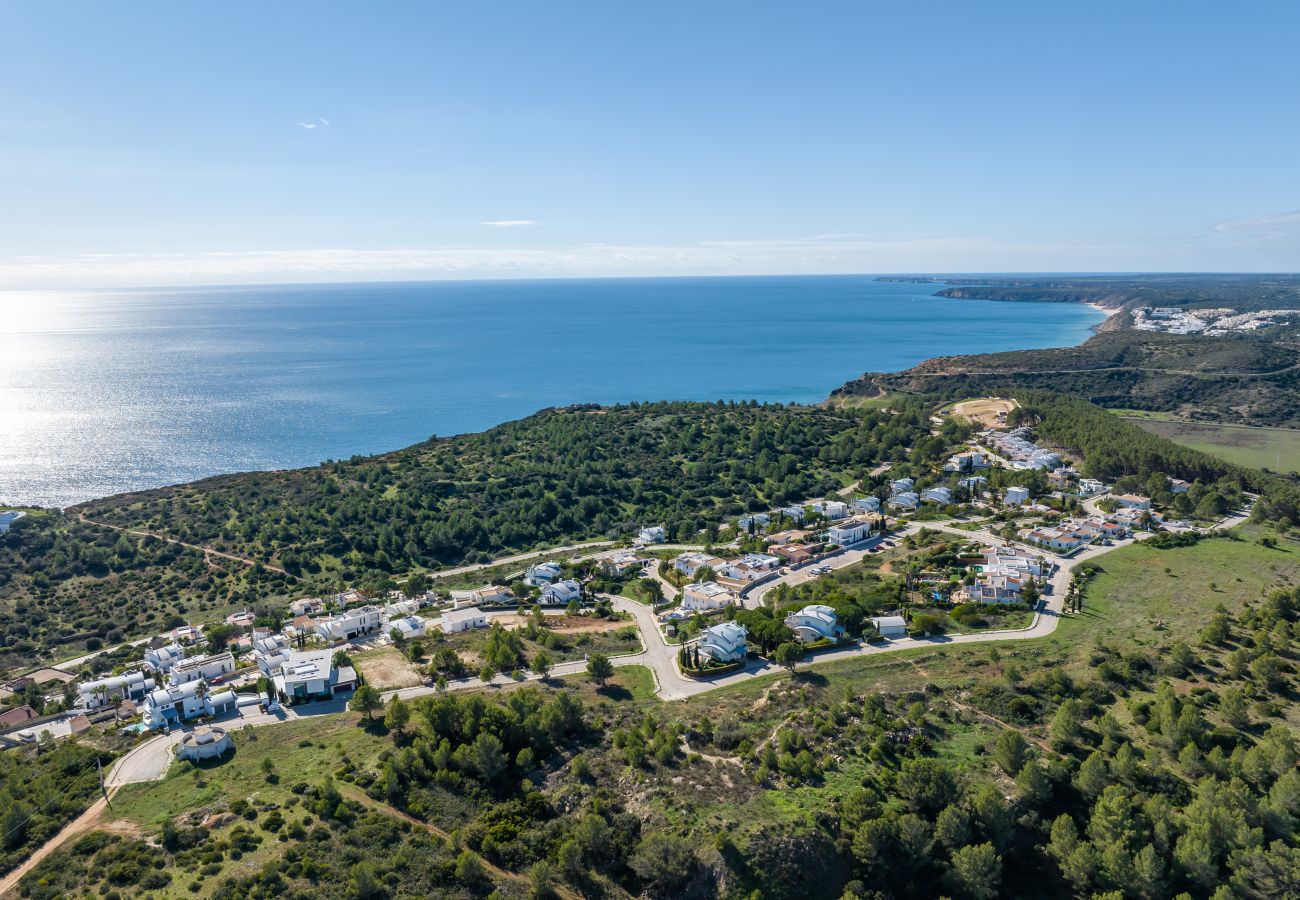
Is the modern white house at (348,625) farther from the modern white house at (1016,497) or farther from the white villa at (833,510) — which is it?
the modern white house at (1016,497)

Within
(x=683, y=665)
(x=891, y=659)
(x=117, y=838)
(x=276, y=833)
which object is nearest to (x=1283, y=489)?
(x=891, y=659)

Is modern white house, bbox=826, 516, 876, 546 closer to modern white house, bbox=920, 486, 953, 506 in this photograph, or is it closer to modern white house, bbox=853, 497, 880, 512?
modern white house, bbox=853, 497, 880, 512

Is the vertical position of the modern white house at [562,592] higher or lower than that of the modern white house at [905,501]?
lower

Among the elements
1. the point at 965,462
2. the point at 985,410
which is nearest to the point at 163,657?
the point at 965,462

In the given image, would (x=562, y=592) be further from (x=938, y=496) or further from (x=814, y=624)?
(x=938, y=496)

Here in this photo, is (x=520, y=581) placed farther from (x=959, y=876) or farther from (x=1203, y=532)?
(x=1203, y=532)

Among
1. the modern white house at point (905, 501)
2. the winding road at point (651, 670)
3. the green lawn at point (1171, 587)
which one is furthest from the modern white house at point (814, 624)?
the modern white house at point (905, 501)

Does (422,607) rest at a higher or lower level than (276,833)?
lower
